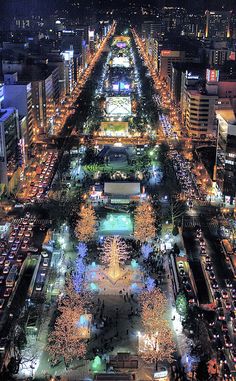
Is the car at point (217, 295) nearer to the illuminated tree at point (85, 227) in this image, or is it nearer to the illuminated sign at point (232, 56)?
the illuminated tree at point (85, 227)

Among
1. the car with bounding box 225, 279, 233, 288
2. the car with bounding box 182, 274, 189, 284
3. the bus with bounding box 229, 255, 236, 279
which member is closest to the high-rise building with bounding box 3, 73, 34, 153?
the bus with bounding box 229, 255, 236, 279

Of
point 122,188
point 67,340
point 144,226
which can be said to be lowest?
point 122,188

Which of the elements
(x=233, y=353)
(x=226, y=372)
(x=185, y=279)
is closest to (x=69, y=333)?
(x=226, y=372)

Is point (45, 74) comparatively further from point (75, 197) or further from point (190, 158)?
point (75, 197)

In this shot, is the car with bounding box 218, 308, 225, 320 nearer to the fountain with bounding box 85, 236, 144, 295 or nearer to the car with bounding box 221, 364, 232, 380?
the car with bounding box 221, 364, 232, 380

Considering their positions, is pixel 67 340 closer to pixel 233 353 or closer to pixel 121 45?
pixel 233 353

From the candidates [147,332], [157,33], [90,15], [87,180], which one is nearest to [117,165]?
[87,180]

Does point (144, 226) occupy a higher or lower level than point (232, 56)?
lower
